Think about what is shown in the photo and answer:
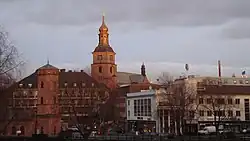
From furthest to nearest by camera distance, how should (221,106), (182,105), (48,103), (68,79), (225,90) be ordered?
(68,79)
(48,103)
(225,90)
(221,106)
(182,105)

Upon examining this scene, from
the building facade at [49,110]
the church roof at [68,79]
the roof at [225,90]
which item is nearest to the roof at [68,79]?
the church roof at [68,79]

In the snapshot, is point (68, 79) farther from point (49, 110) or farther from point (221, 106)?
point (221, 106)

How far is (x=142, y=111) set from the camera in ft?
411

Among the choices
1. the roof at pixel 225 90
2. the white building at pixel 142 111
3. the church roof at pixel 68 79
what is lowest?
the white building at pixel 142 111

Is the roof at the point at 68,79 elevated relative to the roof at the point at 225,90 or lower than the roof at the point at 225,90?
elevated

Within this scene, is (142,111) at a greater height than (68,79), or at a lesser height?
lesser

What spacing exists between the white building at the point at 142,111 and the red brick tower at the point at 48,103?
19.2 metres

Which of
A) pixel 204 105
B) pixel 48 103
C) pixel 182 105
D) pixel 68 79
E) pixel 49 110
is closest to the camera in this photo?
pixel 182 105

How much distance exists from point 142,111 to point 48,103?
77.6 ft

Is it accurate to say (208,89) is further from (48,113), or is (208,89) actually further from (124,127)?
(48,113)

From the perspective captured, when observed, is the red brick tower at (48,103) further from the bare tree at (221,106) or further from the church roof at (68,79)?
the church roof at (68,79)

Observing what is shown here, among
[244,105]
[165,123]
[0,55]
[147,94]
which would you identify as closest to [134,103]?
[147,94]

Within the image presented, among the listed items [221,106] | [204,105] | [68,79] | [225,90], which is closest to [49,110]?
[204,105]

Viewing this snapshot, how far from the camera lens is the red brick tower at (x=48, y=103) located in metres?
122
